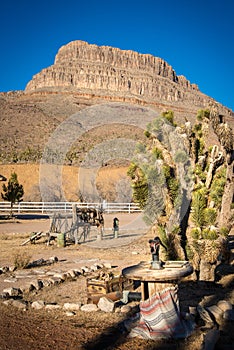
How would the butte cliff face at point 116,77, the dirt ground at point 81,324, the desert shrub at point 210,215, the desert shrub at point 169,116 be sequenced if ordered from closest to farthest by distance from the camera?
the dirt ground at point 81,324
the desert shrub at point 210,215
the desert shrub at point 169,116
the butte cliff face at point 116,77

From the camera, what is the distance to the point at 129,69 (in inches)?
7352

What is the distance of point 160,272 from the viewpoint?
625cm

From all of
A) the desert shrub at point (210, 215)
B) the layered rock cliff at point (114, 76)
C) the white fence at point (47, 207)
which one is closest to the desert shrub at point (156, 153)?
the desert shrub at point (210, 215)

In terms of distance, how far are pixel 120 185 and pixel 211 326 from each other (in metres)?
44.7

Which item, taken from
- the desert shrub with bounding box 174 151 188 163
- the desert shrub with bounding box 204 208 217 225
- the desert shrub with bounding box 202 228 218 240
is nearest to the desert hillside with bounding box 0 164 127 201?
the desert shrub with bounding box 174 151 188 163

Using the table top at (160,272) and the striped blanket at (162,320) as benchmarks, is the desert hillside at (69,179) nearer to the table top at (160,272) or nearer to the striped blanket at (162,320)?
the table top at (160,272)

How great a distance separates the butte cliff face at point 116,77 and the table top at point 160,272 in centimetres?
14370

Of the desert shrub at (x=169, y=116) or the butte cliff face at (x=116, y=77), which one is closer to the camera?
the desert shrub at (x=169, y=116)

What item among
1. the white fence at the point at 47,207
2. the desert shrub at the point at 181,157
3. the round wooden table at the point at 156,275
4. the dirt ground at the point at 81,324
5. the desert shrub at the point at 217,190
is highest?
the desert shrub at the point at 181,157

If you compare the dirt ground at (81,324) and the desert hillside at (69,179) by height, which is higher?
the desert hillside at (69,179)

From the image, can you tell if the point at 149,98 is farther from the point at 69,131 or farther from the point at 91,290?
the point at 91,290

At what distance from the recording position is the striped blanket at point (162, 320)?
18.9 ft

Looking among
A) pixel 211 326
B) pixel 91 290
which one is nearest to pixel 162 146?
pixel 91 290

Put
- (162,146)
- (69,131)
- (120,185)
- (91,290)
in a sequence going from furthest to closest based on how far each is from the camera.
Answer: (69,131) < (120,185) < (162,146) < (91,290)
